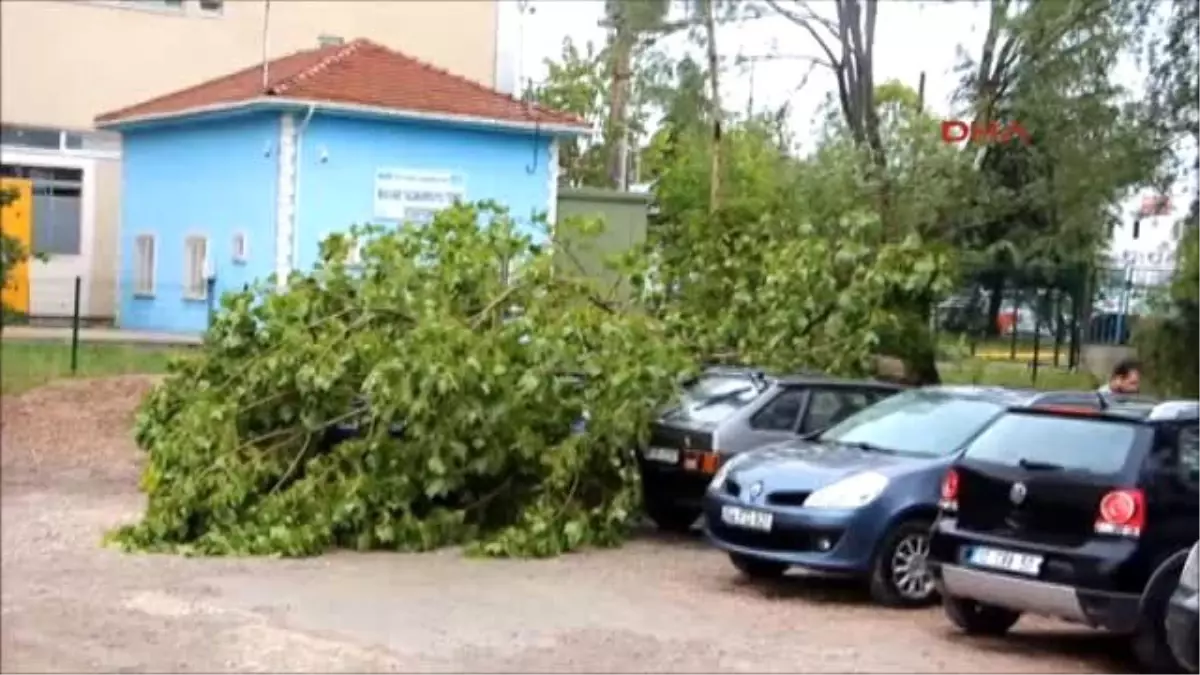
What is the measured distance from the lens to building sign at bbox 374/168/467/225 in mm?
26953

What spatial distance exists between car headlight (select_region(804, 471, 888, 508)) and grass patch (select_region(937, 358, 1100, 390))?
1037cm

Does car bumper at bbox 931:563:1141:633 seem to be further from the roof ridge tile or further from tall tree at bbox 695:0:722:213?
the roof ridge tile

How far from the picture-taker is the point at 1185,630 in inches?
353

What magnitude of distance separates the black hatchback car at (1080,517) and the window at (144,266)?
19.7 m

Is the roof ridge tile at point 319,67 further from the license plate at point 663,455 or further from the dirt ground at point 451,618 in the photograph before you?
the license plate at point 663,455

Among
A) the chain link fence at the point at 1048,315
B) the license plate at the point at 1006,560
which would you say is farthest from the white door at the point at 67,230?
the license plate at the point at 1006,560

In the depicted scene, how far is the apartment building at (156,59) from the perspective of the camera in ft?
80.4

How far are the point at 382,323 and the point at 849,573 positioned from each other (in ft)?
15.6

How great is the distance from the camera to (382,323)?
14797 mm

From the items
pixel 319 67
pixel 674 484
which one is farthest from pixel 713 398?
pixel 319 67

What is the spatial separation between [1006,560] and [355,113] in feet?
60.2

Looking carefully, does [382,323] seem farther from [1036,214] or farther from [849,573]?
[1036,214]

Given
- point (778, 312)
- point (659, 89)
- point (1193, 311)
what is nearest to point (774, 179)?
point (659, 89)

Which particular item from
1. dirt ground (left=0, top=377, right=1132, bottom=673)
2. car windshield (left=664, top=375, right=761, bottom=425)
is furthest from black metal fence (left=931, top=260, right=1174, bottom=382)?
dirt ground (left=0, top=377, right=1132, bottom=673)
